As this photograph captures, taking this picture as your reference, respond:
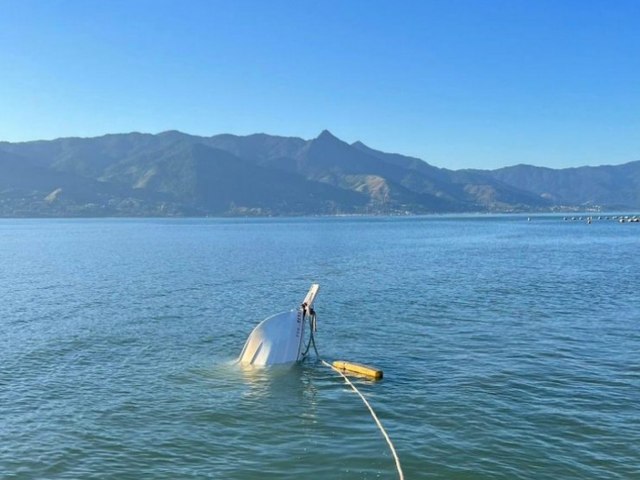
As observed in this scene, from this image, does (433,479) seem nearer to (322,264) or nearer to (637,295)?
(637,295)

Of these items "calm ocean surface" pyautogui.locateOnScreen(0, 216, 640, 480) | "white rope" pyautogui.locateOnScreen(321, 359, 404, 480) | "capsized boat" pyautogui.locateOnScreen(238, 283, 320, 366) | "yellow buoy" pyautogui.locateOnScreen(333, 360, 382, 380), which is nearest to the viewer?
"white rope" pyautogui.locateOnScreen(321, 359, 404, 480)

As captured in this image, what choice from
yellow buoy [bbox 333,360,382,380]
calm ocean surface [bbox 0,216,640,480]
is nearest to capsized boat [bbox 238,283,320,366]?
calm ocean surface [bbox 0,216,640,480]

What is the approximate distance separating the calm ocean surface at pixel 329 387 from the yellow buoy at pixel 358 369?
0.84 meters

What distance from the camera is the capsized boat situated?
38.5 m

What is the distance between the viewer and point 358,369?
117ft

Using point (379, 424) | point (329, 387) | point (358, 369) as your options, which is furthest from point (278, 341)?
point (379, 424)

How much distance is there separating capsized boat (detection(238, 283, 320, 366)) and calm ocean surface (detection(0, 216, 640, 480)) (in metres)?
1.66

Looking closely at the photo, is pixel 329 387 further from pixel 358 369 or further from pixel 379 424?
pixel 379 424

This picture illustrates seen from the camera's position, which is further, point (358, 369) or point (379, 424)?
point (358, 369)

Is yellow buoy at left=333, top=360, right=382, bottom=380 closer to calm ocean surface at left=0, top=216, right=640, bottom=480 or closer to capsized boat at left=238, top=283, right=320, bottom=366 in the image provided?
calm ocean surface at left=0, top=216, right=640, bottom=480

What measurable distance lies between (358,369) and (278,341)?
6.29 m

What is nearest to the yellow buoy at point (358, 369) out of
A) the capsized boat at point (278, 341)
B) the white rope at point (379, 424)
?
the white rope at point (379, 424)

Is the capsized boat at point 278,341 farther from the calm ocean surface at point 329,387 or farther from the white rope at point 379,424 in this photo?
the white rope at point 379,424

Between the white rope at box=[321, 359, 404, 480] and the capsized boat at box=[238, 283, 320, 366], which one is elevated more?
the capsized boat at box=[238, 283, 320, 366]
